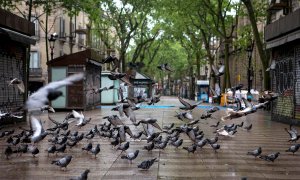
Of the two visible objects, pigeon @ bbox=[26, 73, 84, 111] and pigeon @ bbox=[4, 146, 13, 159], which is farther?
pigeon @ bbox=[4, 146, 13, 159]

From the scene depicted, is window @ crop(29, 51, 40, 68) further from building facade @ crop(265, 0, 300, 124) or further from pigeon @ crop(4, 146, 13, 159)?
pigeon @ crop(4, 146, 13, 159)

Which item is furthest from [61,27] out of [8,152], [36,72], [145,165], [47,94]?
[47,94]

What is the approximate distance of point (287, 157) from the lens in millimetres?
10750

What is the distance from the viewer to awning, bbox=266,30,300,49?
1837cm

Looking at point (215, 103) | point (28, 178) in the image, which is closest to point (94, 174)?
point (28, 178)

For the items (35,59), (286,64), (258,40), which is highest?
(35,59)

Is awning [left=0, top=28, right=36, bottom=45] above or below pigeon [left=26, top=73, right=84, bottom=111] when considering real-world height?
above

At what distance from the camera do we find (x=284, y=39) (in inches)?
785

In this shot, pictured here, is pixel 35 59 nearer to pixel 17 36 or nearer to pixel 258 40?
pixel 258 40

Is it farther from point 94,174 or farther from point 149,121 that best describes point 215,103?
point 94,174

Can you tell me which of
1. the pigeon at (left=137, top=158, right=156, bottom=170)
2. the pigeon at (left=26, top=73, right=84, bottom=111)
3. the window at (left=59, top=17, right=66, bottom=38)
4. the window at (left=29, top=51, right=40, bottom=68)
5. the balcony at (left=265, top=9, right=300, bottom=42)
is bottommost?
the pigeon at (left=137, top=158, right=156, bottom=170)

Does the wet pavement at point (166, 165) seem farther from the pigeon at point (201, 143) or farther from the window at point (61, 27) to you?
the window at point (61, 27)

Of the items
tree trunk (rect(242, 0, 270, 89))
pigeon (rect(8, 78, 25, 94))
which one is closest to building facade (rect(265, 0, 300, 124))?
tree trunk (rect(242, 0, 270, 89))

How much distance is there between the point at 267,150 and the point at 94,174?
5.10 m
